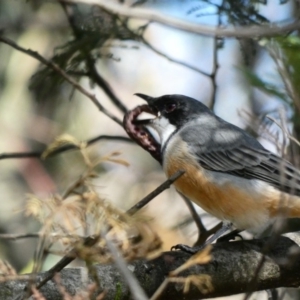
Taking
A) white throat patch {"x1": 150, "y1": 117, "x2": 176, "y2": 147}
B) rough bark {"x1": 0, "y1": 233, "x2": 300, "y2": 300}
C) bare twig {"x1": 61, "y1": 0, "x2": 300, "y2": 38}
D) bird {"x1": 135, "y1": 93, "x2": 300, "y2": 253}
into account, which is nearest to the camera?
bare twig {"x1": 61, "y1": 0, "x2": 300, "y2": 38}

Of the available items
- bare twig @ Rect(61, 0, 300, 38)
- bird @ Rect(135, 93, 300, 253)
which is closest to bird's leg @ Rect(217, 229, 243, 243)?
bird @ Rect(135, 93, 300, 253)

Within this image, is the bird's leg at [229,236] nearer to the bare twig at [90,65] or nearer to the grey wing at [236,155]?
the grey wing at [236,155]

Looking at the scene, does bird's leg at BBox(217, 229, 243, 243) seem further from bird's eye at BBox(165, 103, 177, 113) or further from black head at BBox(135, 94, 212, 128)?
bird's eye at BBox(165, 103, 177, 113)

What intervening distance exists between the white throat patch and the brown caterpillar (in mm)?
76

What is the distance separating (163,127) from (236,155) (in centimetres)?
60

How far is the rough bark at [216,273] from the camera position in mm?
2863

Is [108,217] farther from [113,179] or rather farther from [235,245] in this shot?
[113,179]

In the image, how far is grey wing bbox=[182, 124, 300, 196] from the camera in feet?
14.4

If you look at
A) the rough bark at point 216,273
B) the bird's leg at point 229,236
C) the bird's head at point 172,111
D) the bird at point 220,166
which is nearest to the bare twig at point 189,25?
the rough bark at point 216,273

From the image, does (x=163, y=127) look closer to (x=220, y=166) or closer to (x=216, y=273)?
(x=220, y=166)

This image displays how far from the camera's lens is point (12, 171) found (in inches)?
261

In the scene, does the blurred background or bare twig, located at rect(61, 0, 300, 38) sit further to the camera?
the blurred background

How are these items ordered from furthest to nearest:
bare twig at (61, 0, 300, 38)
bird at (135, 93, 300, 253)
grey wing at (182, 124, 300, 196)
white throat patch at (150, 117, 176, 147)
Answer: white throat patch at (150, 117, 176, 147) < grey wing at (182, 124, 300, 196) < bird at (135, 93, 300, 253) < bare twig at (61, 0, 300, 38)

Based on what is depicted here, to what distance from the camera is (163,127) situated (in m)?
4.83
